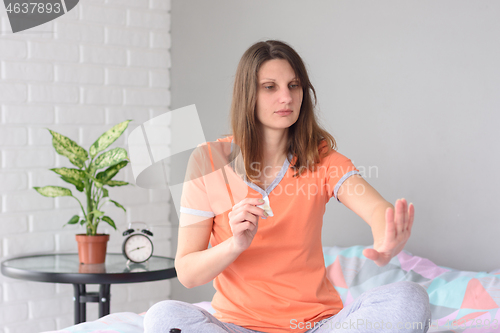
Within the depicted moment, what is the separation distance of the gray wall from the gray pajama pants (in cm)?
60

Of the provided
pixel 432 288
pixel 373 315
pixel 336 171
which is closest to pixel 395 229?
pixel 373 315

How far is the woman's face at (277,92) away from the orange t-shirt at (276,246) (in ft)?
0.41

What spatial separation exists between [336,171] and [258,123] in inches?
10.0

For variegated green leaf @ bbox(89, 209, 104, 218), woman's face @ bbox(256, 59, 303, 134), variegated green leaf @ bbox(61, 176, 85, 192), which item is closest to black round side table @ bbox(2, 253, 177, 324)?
variegated green leaf @ bbox(89, 209, 104, 218)

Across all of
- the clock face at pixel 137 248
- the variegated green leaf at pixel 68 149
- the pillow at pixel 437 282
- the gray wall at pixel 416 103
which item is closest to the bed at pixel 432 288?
the pillow at pixel 437 282

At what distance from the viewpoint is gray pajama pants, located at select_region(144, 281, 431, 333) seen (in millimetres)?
979

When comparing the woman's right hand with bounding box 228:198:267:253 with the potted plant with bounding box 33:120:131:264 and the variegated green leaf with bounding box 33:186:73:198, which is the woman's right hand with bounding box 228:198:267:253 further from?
the variegated green leaf with bounding box 33:186:73:198

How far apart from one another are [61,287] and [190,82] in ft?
3.67

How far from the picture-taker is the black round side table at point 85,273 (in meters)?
1.68

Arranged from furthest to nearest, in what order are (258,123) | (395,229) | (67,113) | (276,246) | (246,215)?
(67,113) < (258,123) < (276,246) < (246,215) < (395,229)

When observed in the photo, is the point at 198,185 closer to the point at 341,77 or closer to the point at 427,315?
the point at 427,315

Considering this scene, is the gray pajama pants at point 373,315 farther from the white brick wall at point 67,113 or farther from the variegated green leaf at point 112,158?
the white brick wall at point 67,113

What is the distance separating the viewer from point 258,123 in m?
1.35

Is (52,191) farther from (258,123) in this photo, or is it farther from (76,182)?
(258,123)
